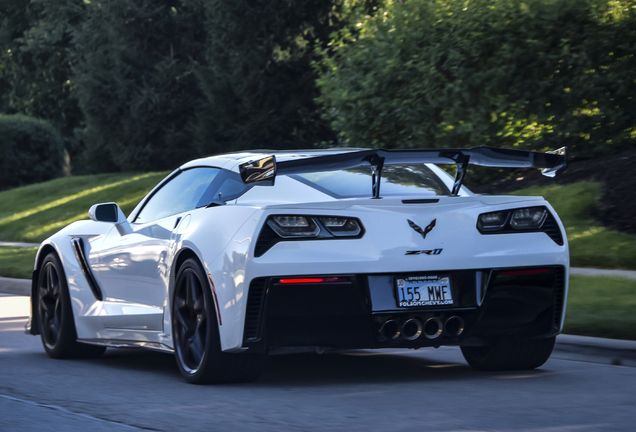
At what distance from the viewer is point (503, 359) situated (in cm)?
663

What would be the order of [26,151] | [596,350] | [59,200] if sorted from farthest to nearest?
[26,151] < [59,200] < [596,350]

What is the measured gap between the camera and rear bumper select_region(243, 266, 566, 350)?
5633mm

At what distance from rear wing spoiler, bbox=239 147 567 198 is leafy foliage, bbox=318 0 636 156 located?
9607 millimetres

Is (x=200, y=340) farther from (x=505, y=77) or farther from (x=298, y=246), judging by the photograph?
(x=505, y=77)

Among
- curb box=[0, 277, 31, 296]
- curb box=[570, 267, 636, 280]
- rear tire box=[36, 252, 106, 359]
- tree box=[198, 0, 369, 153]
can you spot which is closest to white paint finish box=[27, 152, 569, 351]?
rear tire box=[36, 252, 106, 359]

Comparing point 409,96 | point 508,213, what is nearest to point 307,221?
point 508,213

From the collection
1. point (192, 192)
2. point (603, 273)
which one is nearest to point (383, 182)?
point (192, 192)

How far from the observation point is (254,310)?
5.63 metres

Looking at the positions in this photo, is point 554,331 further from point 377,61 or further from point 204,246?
point 377,61

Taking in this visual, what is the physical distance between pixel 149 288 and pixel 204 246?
2.86 ft

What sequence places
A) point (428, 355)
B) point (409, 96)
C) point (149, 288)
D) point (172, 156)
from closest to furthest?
point (149, 288)
point (428, 355)
point (409, 96)
point (172, 156)

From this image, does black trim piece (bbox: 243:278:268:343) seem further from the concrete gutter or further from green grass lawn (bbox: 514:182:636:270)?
green grass lawn (bbox: 514:182:636:270)

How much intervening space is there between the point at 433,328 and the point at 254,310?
3.34 ft

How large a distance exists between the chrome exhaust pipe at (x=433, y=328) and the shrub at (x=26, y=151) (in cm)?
2878
